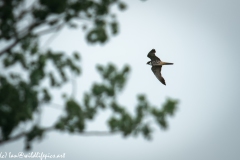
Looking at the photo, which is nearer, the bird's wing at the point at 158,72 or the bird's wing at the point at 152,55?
the bird's wing at the point at 152,55

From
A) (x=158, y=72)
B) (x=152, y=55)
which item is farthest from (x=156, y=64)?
(x=152, y=55)

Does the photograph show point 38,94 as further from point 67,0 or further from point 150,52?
point 150,52

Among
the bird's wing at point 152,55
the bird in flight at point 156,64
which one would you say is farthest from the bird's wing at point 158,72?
the bird's wing at point 152,55

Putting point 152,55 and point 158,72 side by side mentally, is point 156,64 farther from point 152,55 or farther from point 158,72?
point 152,55

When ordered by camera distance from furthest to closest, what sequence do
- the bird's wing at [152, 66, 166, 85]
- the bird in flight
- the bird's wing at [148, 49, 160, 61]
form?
the bird's wing at [152, 66, 166, 85]
the bird in flight
the bird's wing at [148, 49, 160, 61]

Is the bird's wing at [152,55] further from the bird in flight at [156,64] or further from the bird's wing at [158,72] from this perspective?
the bird's wing at [158,72]

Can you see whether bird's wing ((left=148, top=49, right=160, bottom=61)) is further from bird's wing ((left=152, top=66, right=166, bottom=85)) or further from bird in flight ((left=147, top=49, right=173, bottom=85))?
bird's wing ((left=152, top=66, right=166, bottom=85))

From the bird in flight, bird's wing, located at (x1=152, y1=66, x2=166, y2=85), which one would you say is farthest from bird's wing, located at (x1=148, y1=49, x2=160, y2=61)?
bird's wing, located at (x1=152, y1=66, x2=166, y2=85)

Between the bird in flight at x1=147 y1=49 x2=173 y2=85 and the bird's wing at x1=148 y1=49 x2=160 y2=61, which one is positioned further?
the bird in flight at x1=147 y1=49 x2=173 y2=85

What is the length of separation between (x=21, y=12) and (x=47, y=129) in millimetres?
4758

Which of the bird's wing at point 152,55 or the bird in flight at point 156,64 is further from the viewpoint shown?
the bird in flight at point 156,64

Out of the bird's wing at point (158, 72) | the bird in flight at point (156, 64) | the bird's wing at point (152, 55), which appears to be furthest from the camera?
the bird's wing at point (158, 72)

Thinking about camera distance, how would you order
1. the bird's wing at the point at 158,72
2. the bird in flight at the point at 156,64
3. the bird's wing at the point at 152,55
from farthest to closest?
1. the bird's wing at the point at 158,72
2. the bird in flight at the point at 156,64
3. the bird's wing at the point at 152,55

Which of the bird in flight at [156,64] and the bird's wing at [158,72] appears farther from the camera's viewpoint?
the bird's wing at [158,72]
